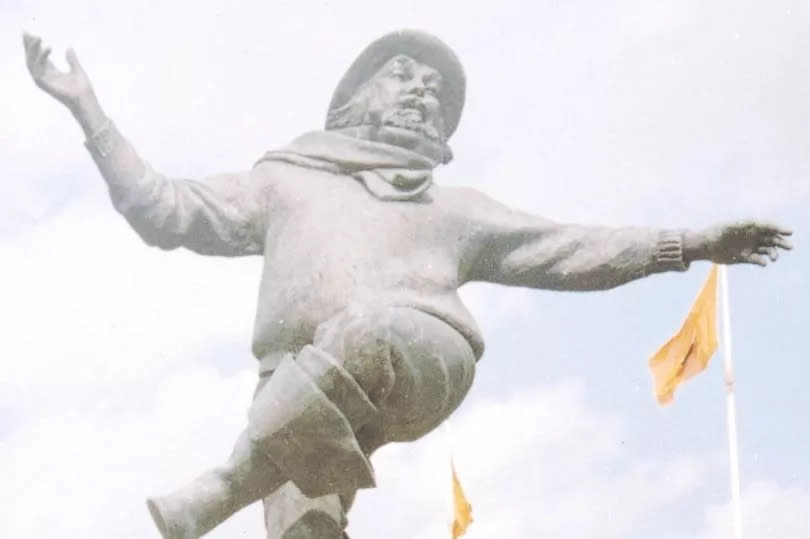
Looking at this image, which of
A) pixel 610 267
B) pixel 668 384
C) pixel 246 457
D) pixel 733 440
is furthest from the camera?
pixel 733 440

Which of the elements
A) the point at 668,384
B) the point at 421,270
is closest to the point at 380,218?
the point at 421,270

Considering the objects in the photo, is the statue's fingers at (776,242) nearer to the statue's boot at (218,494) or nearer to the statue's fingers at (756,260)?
the statue's fingers at (756,260)

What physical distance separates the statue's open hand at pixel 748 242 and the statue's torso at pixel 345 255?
109 cm

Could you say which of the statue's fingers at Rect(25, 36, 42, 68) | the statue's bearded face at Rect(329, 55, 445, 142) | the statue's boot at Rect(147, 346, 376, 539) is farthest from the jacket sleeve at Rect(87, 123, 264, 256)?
the statue's boot at Rect(147, 346, 376, 539)

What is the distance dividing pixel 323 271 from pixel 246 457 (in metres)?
0.87

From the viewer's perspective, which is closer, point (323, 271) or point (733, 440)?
point (323, 271)

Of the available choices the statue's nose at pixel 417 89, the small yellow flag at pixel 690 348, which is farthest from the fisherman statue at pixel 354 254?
the small yellow flag at pixel 690 348

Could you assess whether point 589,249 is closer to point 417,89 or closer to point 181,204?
point 417,89

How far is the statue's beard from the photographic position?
22.2 feet

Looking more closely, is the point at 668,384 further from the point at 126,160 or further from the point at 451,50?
the point at 126,160

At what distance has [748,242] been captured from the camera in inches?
247

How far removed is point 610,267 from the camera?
6453mm

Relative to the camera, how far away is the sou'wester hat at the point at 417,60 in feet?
23.0

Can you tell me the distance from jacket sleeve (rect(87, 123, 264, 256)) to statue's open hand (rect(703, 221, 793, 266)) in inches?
77.6
